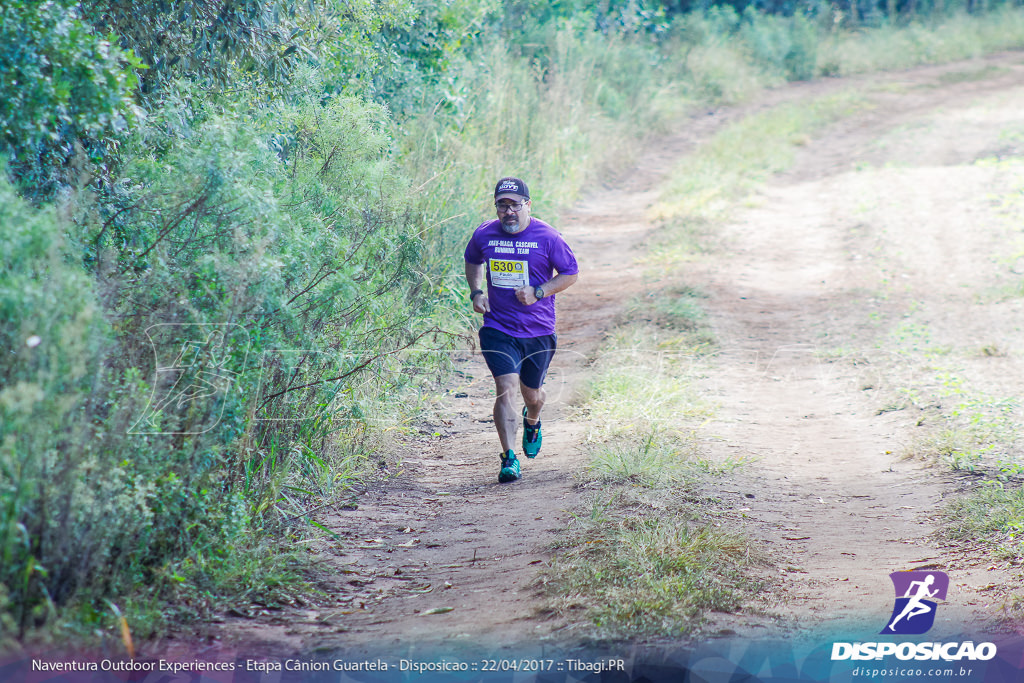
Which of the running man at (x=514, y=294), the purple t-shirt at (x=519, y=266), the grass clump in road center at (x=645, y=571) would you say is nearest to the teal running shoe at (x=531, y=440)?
the running man at (x=514, y=294)

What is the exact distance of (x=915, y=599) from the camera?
4051 mm

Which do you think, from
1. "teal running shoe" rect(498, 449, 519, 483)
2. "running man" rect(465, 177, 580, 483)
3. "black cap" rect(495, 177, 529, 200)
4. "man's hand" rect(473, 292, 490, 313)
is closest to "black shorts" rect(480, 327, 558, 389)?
"running man" rect(465, 177, 580, 483)

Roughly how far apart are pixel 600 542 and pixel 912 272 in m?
7.61

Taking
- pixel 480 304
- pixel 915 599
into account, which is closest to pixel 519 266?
pixel 480 304

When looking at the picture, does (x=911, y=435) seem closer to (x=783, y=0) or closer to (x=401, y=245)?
(x=401, y=245)

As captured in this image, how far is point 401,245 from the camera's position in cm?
697

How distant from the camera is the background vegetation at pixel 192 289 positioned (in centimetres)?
341

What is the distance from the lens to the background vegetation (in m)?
3.41

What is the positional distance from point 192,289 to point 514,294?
6.92ft

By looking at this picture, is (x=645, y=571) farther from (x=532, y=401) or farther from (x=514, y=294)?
(x=514, y=294)

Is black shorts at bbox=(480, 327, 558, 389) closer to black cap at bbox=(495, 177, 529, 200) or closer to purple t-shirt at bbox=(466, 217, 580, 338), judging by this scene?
purple t-shirt at bbox=(466, 217, 580, 338)

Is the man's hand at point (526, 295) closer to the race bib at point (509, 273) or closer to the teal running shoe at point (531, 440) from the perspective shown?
the race bib at point (509, 273)

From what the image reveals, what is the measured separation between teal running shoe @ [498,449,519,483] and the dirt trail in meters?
0.09

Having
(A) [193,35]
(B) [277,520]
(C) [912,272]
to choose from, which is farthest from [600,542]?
(C) [912,272]
